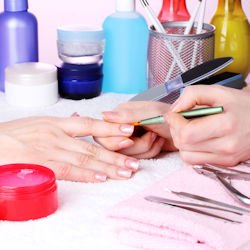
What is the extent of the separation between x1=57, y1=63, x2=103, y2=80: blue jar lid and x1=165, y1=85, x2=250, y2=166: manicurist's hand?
39 centimetres

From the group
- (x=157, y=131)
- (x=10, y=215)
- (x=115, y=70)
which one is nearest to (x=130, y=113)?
(x=157, y=131)

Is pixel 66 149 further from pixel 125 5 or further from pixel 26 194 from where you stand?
pixel 125 5

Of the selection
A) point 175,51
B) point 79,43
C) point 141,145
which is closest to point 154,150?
point 141,145

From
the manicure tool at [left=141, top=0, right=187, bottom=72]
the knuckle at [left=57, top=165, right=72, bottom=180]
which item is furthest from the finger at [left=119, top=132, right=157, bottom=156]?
the manicure tool at [left=141, top=0, right=187, bottom=72]

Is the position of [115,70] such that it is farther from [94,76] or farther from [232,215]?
[232,215]

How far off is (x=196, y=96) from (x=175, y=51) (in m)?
0.31

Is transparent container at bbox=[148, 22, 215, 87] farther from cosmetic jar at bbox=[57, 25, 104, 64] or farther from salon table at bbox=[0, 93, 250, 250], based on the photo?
salon table at bbox=[0, 93, 250, 250]

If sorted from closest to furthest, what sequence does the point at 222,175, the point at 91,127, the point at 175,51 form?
the point at 222,175
the point at 91,127
the point at 175,51

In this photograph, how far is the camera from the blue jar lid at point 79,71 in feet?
3.61

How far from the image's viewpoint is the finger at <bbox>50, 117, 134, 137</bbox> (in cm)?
80

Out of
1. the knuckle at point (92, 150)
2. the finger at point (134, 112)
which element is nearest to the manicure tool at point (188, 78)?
the finger at point (134, 112)

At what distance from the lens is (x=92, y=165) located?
77 centimetres

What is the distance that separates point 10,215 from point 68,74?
518 mm

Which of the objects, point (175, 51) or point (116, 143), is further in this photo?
point (175, 51)
